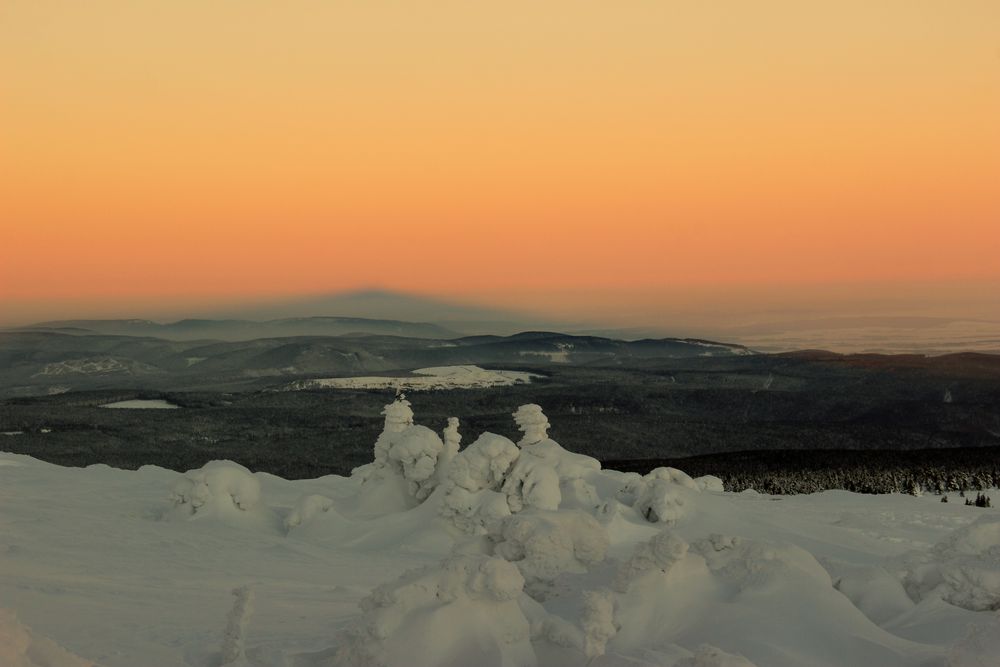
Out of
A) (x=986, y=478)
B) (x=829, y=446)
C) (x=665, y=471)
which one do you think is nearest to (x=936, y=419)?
(x=829, y=446)

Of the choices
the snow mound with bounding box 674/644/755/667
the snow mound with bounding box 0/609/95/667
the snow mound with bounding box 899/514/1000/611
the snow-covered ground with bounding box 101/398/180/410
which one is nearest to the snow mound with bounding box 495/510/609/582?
the snow mound with bounding box 674/644/755/667

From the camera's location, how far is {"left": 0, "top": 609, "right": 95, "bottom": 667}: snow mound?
9.48 metres

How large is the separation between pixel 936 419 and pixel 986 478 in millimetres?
64376

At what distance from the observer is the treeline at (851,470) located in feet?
147

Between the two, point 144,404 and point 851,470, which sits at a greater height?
point 851,470

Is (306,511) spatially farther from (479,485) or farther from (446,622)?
(446,622)

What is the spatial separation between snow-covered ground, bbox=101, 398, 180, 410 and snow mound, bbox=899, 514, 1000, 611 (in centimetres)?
10692

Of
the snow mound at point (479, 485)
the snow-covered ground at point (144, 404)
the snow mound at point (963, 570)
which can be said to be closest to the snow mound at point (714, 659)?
the snow mound at point (963, 570)

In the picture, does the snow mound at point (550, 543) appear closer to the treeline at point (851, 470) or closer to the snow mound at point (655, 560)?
the snow mound at point (655, 560)

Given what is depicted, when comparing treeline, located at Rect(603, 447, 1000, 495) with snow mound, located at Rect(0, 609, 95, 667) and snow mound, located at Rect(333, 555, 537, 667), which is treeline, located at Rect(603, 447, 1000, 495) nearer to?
snow mound, located at Rect(333, 555, 537, 667)

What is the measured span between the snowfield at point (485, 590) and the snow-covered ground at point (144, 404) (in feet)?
300

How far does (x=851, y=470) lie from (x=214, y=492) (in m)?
39.0

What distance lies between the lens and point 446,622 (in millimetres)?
13500

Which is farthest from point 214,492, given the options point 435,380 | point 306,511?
point 435,380
